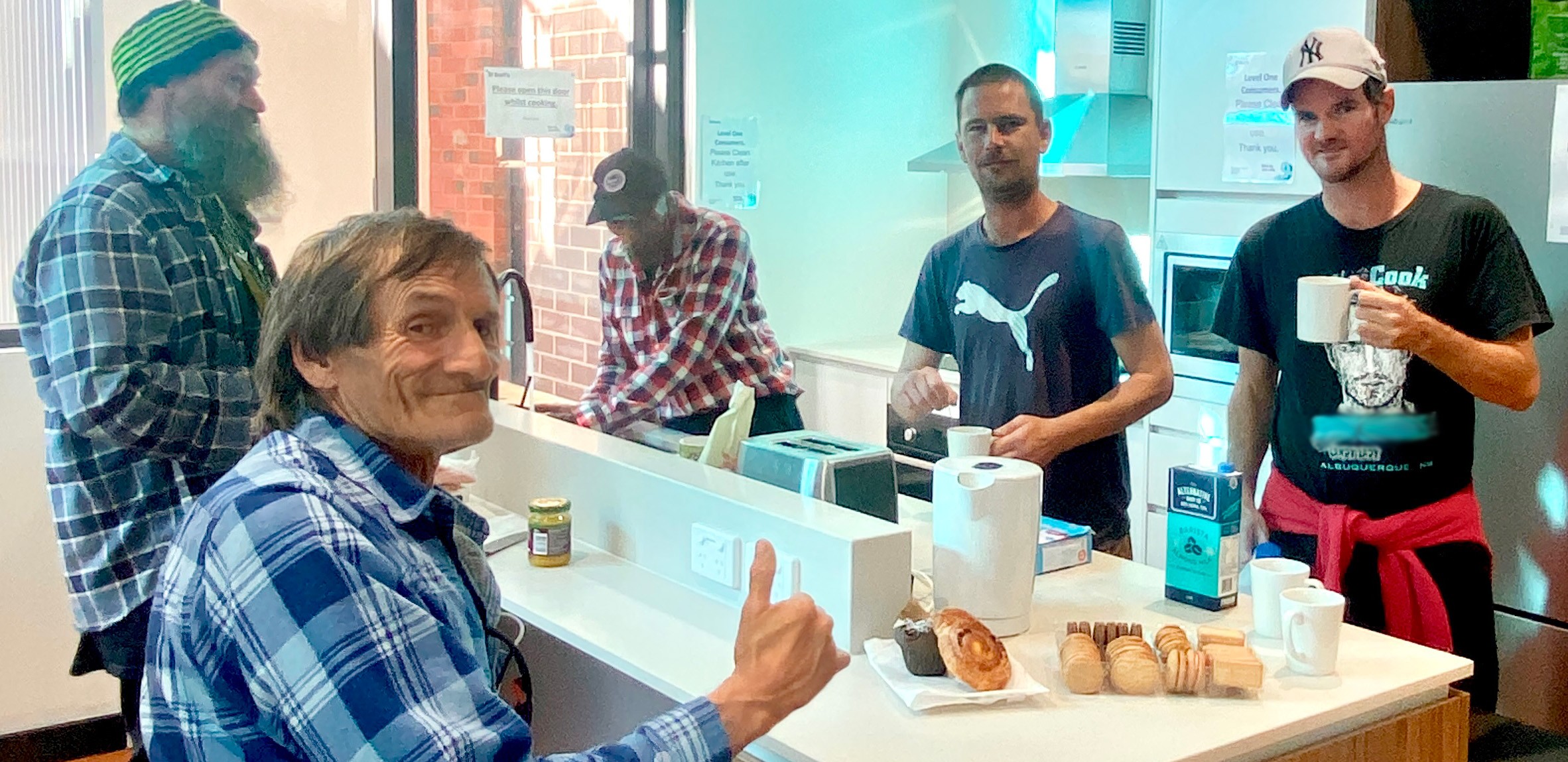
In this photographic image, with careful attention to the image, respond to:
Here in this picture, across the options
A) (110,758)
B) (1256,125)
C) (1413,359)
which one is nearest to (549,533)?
(1413,359)

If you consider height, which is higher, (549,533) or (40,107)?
(40,107)

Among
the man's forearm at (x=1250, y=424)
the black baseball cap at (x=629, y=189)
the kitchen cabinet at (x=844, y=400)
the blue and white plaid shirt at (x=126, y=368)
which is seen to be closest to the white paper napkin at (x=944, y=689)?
the man's forearm at (x=1250, y=424)

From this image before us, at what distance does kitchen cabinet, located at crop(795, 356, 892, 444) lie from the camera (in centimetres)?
395

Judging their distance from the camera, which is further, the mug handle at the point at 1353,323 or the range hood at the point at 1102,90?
the range hood at the point at 1102,90

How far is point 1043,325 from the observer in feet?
7.66

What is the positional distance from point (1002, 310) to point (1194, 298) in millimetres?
1085

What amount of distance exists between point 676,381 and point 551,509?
45 centimetres

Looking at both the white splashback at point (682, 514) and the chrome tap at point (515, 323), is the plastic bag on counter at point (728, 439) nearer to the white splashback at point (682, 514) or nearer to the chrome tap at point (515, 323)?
the white splashback at point (682, 514)

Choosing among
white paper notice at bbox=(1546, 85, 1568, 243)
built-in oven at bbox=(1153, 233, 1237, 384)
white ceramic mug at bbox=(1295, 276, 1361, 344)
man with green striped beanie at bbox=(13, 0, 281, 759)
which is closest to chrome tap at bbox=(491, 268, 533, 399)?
man with green striped beanie at bbox=(13, 0, 281, 759)

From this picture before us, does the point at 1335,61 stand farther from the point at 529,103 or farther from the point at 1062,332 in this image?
the point at 529,103

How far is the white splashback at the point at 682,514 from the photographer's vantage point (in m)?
1.69

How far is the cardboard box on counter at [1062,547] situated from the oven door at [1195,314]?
1275 millimetres

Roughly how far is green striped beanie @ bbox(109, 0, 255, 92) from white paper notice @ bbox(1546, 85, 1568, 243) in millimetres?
2193

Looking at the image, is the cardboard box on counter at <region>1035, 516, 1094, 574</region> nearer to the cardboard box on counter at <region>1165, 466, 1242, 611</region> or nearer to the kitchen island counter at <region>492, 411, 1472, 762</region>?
the kitchen island counter at <region>492, 411, 1472, 762</region>
